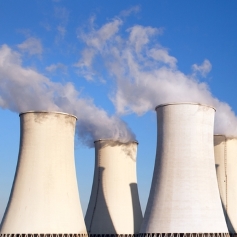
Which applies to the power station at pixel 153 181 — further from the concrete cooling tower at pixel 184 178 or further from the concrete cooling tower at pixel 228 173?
the concrete cooling tower at pixel 228 173

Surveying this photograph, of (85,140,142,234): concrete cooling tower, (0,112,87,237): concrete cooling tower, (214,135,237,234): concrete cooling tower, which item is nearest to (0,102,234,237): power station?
(0,112,87,237): concrete cooling tower

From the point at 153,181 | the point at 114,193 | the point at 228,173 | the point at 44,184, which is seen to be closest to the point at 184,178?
the point at 153,181

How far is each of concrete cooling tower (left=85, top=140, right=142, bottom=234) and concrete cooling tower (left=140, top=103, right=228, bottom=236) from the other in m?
6.77

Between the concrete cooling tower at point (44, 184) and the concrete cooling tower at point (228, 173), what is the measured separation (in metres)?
7.65

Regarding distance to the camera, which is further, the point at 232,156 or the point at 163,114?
the point at 232,156

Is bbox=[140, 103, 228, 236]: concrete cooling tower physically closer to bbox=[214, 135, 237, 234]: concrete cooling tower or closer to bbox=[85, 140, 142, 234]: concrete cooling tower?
bbox=[214, 135, 237, 234]: concrete cooling tower

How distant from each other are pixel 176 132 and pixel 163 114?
0.82 m

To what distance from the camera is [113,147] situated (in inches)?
→ 995

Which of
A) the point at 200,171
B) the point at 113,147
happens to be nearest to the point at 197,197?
the point at 200,171

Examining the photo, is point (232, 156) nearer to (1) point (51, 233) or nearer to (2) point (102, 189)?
(2) point (102, 189)

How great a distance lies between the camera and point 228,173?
2442 cm

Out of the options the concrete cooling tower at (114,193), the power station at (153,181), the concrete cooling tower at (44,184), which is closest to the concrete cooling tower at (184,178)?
the power station at (153,181)

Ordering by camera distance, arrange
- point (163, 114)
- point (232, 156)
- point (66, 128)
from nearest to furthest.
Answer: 1. point (163, 114)
2. point (66, 128)
3. point (232, 156)

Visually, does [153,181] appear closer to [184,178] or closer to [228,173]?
[184,178]
